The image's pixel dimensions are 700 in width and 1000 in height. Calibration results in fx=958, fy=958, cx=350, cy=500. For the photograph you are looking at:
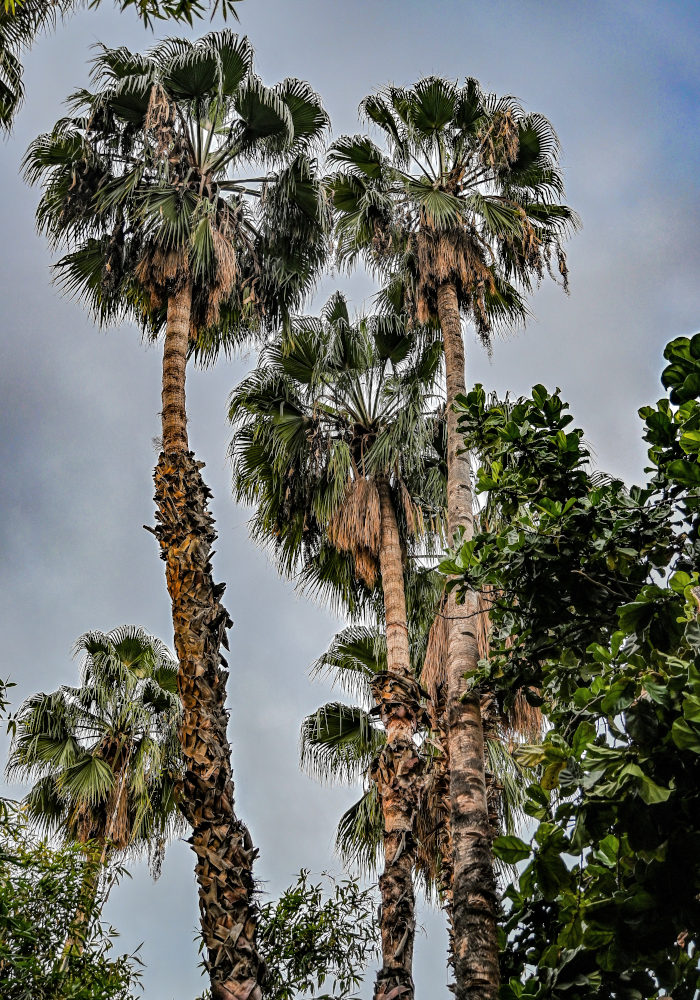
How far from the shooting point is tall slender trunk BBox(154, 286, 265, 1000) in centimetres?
614

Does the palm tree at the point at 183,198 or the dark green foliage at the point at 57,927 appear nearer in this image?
the dark green foliage at the point at 57,927

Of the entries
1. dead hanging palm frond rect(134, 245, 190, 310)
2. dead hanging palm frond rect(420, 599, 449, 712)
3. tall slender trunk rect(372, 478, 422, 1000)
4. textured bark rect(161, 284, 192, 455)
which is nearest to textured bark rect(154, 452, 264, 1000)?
textured bark rect(161, 284, 192, 455)

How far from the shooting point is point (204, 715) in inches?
275

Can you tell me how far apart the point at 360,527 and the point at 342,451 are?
1022mm

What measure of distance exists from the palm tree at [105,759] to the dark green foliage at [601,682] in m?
7.72

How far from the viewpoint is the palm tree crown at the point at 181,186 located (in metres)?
10.3

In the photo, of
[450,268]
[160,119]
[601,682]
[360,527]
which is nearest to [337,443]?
[360,527]

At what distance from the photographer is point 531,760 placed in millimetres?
4758

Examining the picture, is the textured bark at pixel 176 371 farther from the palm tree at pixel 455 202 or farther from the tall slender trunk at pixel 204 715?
the palm tree at pixel 455 202

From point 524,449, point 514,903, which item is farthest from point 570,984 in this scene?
point 524,449

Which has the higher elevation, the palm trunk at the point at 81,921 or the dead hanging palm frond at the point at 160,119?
the dead hanging palm frond at the point at 160,119

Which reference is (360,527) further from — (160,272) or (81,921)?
(81,921)

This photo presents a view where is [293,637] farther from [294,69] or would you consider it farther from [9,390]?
[294,69]

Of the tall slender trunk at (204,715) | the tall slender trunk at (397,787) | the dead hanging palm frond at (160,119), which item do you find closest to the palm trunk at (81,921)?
the tall slender trunk at (204,715)
